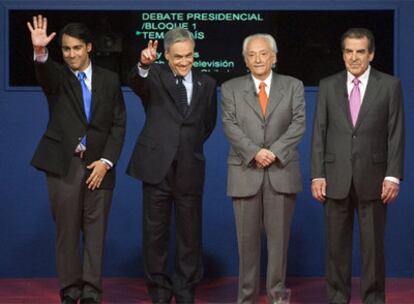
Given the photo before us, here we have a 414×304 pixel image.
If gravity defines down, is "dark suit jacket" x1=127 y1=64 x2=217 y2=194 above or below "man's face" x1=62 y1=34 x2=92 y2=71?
below

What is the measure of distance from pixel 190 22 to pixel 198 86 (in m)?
1.17

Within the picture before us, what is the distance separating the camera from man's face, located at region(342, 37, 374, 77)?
5.73 m

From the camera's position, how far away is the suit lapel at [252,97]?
5779mm

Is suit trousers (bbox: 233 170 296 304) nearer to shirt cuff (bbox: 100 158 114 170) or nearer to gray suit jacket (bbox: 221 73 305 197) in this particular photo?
gray suit jacket (bbox: 221 73 305 197)

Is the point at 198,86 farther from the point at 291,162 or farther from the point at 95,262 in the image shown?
the point at 95,262

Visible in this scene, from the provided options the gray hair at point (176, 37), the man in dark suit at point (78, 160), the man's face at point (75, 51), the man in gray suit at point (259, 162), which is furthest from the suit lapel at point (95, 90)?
the man in gray suit at point (259, 162)

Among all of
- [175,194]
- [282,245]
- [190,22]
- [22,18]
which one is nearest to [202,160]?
[175,194]

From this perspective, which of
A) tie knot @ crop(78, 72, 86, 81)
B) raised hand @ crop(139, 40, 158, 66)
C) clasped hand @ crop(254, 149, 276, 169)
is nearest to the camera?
raised hand @ crop(139, 40, 158, 66)

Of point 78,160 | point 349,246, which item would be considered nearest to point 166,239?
point 78,160

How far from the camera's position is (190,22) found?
22.8 feet

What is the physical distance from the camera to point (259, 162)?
5.71 m

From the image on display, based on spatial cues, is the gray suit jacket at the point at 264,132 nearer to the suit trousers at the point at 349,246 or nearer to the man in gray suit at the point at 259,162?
the man in gray suit at the point at 259,162

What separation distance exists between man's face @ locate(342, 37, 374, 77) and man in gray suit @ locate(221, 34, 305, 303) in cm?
31

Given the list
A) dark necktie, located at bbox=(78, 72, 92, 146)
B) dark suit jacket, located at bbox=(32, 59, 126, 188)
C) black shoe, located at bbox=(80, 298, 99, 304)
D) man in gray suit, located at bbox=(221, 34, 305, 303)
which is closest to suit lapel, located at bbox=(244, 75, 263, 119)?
man in gray suit, located at bbox=(221, 34, 305, 303)
